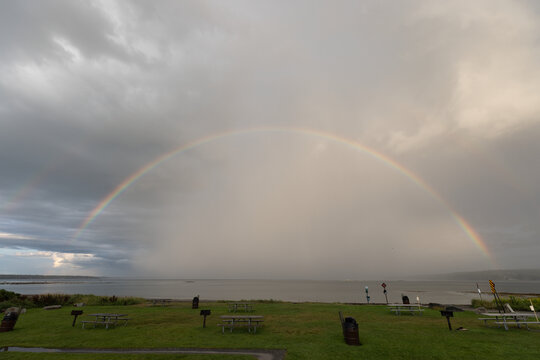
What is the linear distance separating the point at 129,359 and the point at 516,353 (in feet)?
48.5

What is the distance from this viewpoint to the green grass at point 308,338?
1051 cm

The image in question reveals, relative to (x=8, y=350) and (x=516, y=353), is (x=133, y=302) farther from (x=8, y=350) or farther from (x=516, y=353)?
(x=516, y=353)

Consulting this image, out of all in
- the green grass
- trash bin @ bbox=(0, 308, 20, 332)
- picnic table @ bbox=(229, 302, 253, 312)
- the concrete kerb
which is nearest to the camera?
the green grass

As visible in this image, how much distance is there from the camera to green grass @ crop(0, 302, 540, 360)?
1051 cm

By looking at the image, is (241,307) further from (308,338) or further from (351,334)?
(351,334)

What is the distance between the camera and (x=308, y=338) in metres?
13.2

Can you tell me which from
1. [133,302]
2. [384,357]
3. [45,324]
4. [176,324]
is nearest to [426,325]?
[384,357]

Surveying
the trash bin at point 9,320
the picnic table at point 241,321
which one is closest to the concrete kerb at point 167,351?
the picnic table at point 241,321

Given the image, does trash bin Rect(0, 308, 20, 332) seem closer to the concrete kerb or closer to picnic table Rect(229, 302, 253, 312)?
the concrete kerb

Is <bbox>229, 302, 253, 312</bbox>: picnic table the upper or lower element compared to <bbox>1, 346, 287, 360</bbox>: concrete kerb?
upper

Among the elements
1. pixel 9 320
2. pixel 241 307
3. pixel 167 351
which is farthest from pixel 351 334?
pixel 9 320

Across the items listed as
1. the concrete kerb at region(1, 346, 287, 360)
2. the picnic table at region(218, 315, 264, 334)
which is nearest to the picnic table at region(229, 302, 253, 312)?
the picnic table at region(218, 315, 264, 334)

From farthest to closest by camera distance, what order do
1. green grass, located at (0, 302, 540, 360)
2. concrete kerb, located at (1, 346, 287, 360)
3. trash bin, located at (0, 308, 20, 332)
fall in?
trash bin, located at (0, 308, 20, 332)
concrete kerb, located at (1, 346, 287, 360)
green grass, located at (0, 302, 540, 360)

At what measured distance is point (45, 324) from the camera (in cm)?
1714
